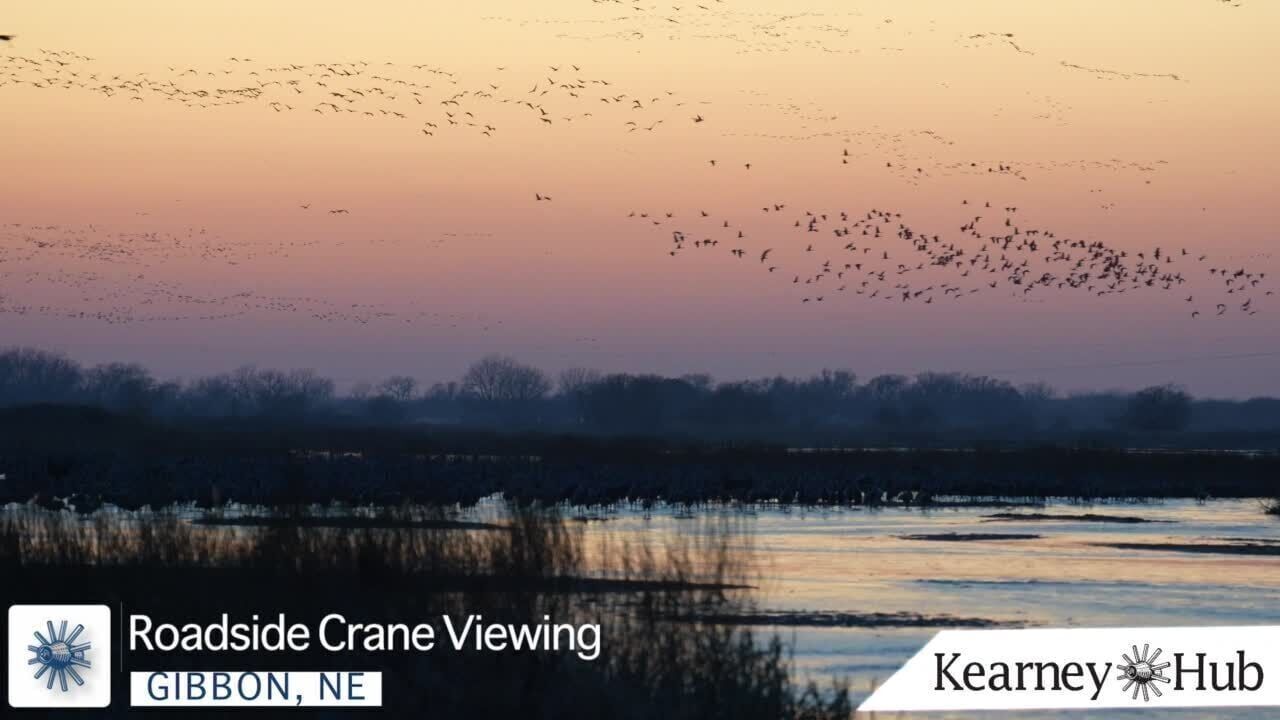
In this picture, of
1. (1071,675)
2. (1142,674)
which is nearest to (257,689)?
(1071,675)

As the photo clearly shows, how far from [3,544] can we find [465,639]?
10.1 meters

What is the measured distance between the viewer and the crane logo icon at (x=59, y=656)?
17.9 m

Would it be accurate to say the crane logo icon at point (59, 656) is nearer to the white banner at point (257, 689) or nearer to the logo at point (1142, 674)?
the white banner at point (257, 689)

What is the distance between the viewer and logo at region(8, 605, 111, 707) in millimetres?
17672

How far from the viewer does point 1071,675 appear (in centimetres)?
2180

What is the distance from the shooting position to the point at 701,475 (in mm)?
59625

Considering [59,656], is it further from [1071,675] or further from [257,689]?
[1071,675]

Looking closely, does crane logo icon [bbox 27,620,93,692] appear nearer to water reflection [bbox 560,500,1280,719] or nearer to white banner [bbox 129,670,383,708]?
white banner [bbox 129,670,383,708]

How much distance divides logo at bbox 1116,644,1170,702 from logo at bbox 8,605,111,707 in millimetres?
11478

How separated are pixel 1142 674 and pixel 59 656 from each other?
12375 mm

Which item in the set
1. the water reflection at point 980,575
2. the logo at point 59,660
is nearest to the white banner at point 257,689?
the logo at point 59,660

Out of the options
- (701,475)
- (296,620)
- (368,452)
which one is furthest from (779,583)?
(368,452)

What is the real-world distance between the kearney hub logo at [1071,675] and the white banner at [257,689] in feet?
17.3

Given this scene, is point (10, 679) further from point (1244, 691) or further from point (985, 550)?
point (985, 550)
